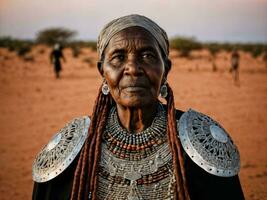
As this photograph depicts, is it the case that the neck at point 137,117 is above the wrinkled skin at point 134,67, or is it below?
below

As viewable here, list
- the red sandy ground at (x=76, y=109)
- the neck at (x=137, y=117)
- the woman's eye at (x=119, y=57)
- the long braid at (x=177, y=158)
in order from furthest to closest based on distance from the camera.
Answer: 1. the red sandy ground at (x=76, y=109)
2. the neck at (x=137, y=117)
3. the woman's eye at (x=119, y=57)
4. the long braid at (x=177, y=158)

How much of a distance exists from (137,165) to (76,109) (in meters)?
9.85

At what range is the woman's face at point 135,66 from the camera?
2.14 meters

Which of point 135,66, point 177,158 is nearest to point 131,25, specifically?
point 135,66

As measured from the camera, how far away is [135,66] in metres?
2.12

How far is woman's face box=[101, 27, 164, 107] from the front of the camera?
2.14 m

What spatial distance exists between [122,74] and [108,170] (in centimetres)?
54

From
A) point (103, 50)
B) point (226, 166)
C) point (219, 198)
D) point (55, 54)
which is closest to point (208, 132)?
point (226, 166)

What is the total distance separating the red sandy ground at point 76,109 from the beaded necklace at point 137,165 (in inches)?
160

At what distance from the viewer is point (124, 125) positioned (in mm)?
2395

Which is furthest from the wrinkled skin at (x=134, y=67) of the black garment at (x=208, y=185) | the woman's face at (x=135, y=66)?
the black garment at (x=208, y=185)

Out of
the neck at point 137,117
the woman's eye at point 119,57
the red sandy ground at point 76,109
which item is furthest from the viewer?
the red sandy ground at point 76,109

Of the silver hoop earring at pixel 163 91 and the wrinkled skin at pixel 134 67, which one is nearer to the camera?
the wrinkled skin at pixel 134 67

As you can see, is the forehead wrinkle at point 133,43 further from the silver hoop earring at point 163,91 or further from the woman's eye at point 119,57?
the silver hoop earring at point 163,91
